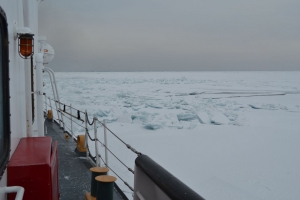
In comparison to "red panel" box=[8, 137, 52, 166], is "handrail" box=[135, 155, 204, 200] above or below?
above

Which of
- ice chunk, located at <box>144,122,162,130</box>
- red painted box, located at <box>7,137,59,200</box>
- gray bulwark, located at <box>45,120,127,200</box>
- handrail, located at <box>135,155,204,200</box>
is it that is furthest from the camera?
ice chunk, located at <box>144,122,162,130</box>

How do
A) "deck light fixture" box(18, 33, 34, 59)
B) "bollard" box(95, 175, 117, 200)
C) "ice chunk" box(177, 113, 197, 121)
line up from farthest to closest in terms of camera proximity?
"ice chunk" box(177, 113, 197, 121)
"bollard" box(95, 175, 117, 200)
"deck light fixture" box(18, 33, 34, 59)

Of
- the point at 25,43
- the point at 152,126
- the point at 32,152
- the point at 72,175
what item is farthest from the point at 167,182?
the point at 152,126

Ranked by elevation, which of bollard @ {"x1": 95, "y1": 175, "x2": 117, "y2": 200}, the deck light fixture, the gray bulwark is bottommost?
the gray bulwark

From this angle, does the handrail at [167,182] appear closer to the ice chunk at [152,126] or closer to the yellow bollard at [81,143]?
the yellow bollard at [81,143]

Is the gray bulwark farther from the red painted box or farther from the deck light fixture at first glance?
the deck light fixture

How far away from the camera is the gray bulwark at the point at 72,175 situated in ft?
8.48

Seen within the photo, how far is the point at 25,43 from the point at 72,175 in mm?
1790

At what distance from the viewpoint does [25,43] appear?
173cm

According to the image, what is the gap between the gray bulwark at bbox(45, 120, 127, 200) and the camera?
102 inches

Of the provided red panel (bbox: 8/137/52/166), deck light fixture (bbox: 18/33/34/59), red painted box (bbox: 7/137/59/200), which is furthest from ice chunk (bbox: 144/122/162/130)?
red painted box (bbox: 7/137/59/200)

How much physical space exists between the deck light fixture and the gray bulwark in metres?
1.36

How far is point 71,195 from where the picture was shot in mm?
2527

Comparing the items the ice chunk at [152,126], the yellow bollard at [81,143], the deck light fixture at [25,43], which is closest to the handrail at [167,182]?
the deck light fixture at [25,43]
